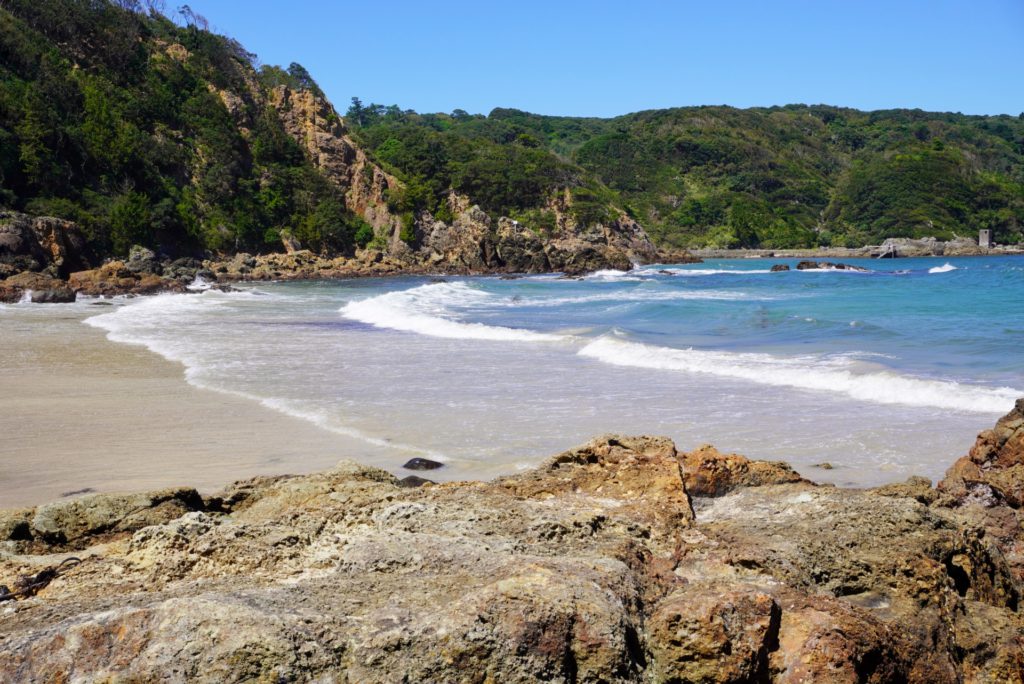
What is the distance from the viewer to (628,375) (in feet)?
43.2

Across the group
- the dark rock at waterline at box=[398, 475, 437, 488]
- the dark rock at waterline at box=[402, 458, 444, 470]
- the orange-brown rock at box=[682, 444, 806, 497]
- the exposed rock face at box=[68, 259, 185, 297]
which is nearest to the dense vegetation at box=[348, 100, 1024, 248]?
the exposed rock face at box=[68, 259, 185, 297]

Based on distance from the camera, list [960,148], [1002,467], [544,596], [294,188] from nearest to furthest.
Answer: [544,596] < [1002,467] < [294,188] < [960,148]

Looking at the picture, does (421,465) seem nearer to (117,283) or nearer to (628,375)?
(628,375)

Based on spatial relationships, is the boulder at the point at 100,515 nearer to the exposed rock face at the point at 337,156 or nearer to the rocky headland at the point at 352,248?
the rocky headland at the point at 352,248

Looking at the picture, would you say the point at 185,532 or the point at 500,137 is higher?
the point at 500,137

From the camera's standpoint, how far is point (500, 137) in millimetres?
129125

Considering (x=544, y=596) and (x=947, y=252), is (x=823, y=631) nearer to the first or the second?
(x=544, y=596)

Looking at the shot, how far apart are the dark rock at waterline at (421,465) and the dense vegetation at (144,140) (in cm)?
4919

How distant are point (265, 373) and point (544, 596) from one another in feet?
39.4

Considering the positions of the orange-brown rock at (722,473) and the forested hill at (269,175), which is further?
the forested hill at (269,175)

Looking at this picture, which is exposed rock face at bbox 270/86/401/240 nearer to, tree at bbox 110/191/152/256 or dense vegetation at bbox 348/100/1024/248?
dense vegetation at bbox 348/100/1024/248

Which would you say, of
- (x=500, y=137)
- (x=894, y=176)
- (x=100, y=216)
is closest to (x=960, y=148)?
(x=894, y=176)

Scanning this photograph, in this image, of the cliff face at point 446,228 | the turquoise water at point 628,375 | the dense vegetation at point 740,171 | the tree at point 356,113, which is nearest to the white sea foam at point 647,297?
the turquoise water at point 628,375

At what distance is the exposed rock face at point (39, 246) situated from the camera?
125 feet
